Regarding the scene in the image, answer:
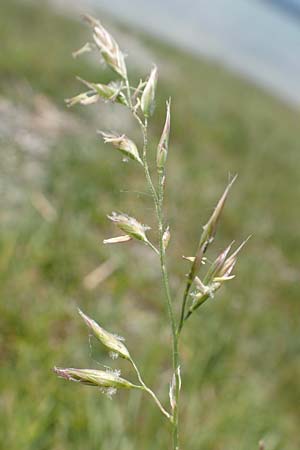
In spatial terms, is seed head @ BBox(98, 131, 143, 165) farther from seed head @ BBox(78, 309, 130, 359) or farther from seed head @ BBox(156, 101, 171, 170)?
seed head @ BBox(78, 309, 130, 359)

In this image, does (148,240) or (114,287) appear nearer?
(148,240)

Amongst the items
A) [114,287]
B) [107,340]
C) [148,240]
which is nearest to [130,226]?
[148,240]

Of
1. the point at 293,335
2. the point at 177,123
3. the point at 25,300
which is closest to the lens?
the point at 25,300

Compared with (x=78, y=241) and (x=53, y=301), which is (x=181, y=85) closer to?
(x=78, y=241)

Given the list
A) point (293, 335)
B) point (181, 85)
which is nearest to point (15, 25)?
point (181, 85)

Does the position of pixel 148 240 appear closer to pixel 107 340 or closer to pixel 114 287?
pixel 107 340

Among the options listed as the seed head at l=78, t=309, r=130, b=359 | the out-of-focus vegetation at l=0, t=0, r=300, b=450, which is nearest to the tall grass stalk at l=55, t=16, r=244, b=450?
the seed head at l=78, t=309, r=130, b=359
